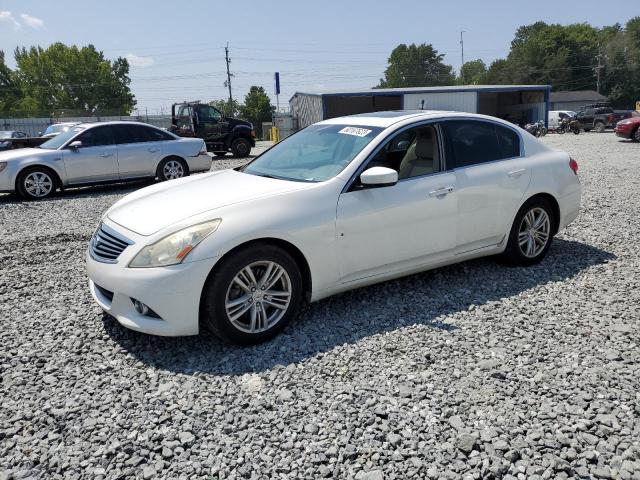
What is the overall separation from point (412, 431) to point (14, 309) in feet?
11.9

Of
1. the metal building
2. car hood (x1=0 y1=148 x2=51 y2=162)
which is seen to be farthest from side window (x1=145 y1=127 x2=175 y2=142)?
the metal building

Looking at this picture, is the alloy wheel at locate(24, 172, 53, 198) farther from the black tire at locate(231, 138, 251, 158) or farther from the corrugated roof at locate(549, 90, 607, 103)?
the corrugated roof at locate(549, 90, 607, 103)

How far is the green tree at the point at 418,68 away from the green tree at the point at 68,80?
69636 mm

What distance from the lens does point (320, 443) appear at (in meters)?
2.65

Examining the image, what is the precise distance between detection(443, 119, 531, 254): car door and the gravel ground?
1.62 feet

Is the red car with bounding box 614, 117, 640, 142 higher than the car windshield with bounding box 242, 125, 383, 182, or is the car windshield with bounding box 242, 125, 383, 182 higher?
the car windshield with bounding box 242, 125, 383, 182

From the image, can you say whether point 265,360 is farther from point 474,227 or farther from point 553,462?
point 474,227

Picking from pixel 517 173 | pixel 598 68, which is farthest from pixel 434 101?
pixel 598 68

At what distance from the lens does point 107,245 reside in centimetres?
375

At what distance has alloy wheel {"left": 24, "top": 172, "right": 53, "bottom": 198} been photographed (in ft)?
34.3

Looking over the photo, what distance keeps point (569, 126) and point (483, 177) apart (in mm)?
34446

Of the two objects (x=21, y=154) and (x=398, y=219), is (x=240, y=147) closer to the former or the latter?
(x=21, y=154)

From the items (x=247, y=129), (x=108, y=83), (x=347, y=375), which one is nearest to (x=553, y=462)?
(x=347, y=375)

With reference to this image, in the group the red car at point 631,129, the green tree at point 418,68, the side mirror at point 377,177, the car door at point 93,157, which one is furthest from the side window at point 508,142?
the green tree at point 418,68
